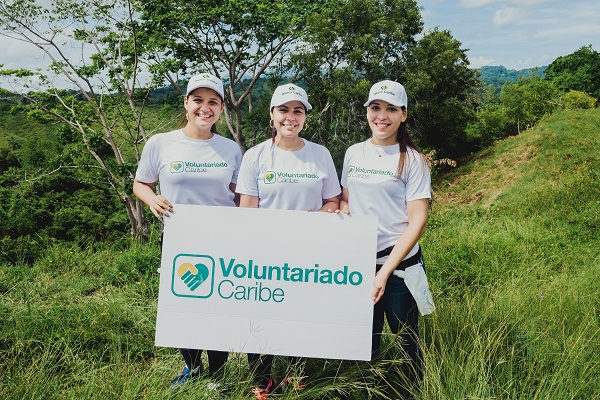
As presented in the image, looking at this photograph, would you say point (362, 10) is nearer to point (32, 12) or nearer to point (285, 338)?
point (32, 12)

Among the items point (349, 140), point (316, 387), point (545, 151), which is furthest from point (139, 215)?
point (316, 387)

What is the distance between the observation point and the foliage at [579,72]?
4519cm

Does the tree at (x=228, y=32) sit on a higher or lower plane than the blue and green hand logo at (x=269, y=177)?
higher

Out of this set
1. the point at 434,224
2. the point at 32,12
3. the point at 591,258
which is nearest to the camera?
the point at 591,258

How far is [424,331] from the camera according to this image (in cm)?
278

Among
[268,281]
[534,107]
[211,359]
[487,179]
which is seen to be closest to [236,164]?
[268,281]

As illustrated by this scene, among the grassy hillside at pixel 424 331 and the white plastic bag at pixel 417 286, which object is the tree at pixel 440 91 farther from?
the white plastic bag at pixel 417 286

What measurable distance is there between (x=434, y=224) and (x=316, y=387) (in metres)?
6.24

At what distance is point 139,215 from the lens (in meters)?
18.1

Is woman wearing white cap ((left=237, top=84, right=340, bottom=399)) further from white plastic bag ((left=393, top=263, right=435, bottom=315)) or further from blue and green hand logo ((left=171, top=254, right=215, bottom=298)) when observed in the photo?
white plastic bag ((left=393, top=263, right=435, bottom=315))

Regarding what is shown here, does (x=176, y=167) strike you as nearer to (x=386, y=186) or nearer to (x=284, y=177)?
(x=284, y=177)

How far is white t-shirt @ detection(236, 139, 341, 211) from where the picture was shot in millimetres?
2525

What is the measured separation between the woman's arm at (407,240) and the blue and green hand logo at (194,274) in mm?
861

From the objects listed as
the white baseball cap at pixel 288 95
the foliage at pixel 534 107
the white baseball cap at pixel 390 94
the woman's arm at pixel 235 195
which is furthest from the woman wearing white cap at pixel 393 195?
the foliage at pixel 534 107
